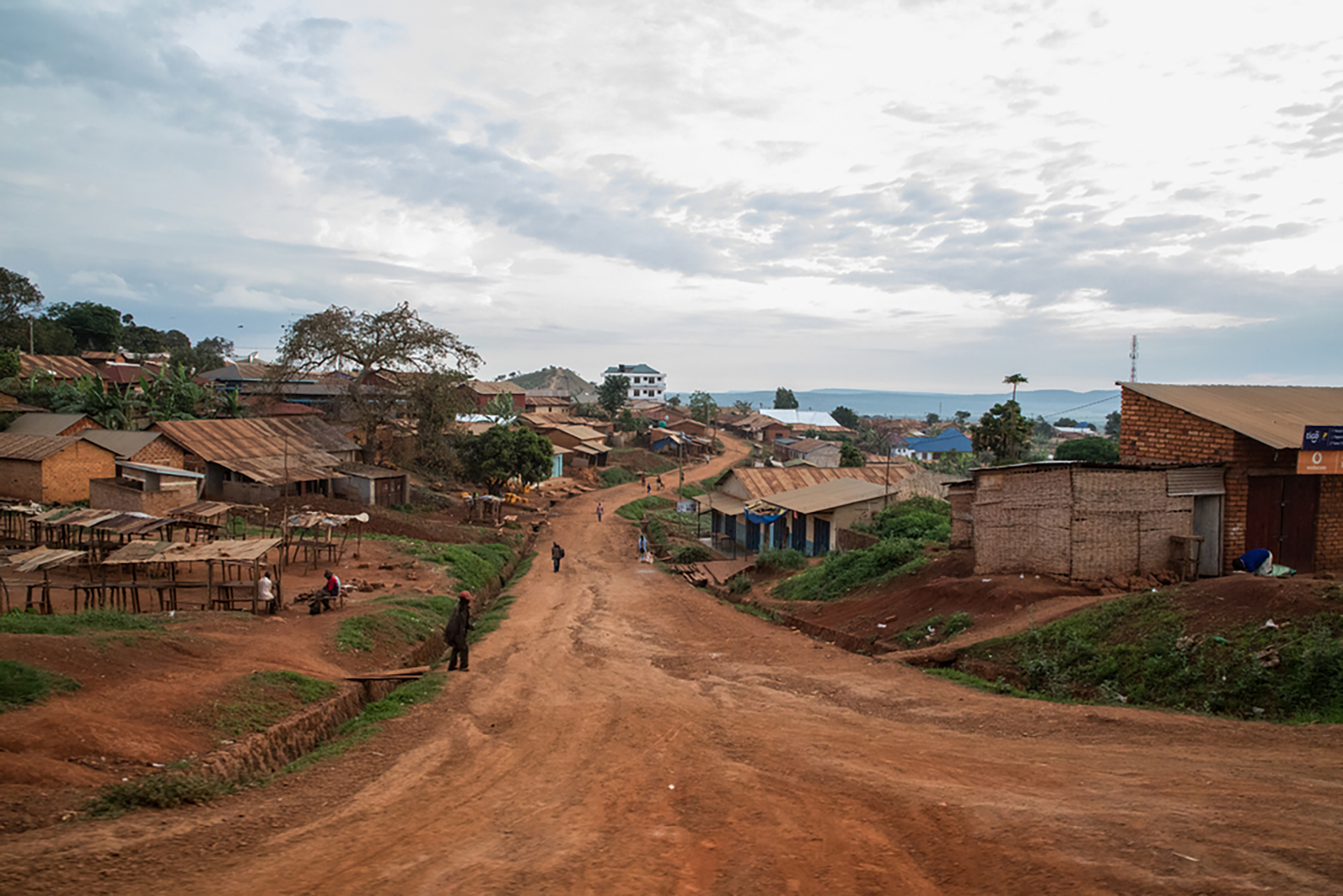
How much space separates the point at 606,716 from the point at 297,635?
736cm

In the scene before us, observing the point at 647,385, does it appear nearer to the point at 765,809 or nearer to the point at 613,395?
the point at 613,395

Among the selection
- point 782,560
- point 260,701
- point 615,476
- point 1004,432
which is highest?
point 1004,432

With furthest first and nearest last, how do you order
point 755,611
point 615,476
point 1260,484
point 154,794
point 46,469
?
point 615,476
point 46,469
point 755,611
point 1260,484
point 154,794

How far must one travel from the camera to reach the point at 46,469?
1117 inches

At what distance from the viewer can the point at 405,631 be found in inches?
667

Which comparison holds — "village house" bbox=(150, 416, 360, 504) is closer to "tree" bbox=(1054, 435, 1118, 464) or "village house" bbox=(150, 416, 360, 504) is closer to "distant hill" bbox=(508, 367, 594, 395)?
"tree" bbox=(1054, 435, 1118, 464)

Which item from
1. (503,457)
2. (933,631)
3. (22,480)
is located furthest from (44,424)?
(933,631)

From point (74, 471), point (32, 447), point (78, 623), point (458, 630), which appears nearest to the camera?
point (78, 623)

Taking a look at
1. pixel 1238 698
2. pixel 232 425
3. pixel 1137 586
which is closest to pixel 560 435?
pixel 232 425

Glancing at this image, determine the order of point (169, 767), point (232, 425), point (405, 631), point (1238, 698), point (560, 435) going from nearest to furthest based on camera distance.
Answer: point (169, 767) < point (1238, 698) < point (405, 631) < point (232, 425) < point (560, 435)

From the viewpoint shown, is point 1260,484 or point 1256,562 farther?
point 1260,484

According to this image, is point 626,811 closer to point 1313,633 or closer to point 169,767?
point 169,767

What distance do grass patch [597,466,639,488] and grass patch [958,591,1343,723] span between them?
168ft

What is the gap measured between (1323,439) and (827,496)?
1614 centimetres
